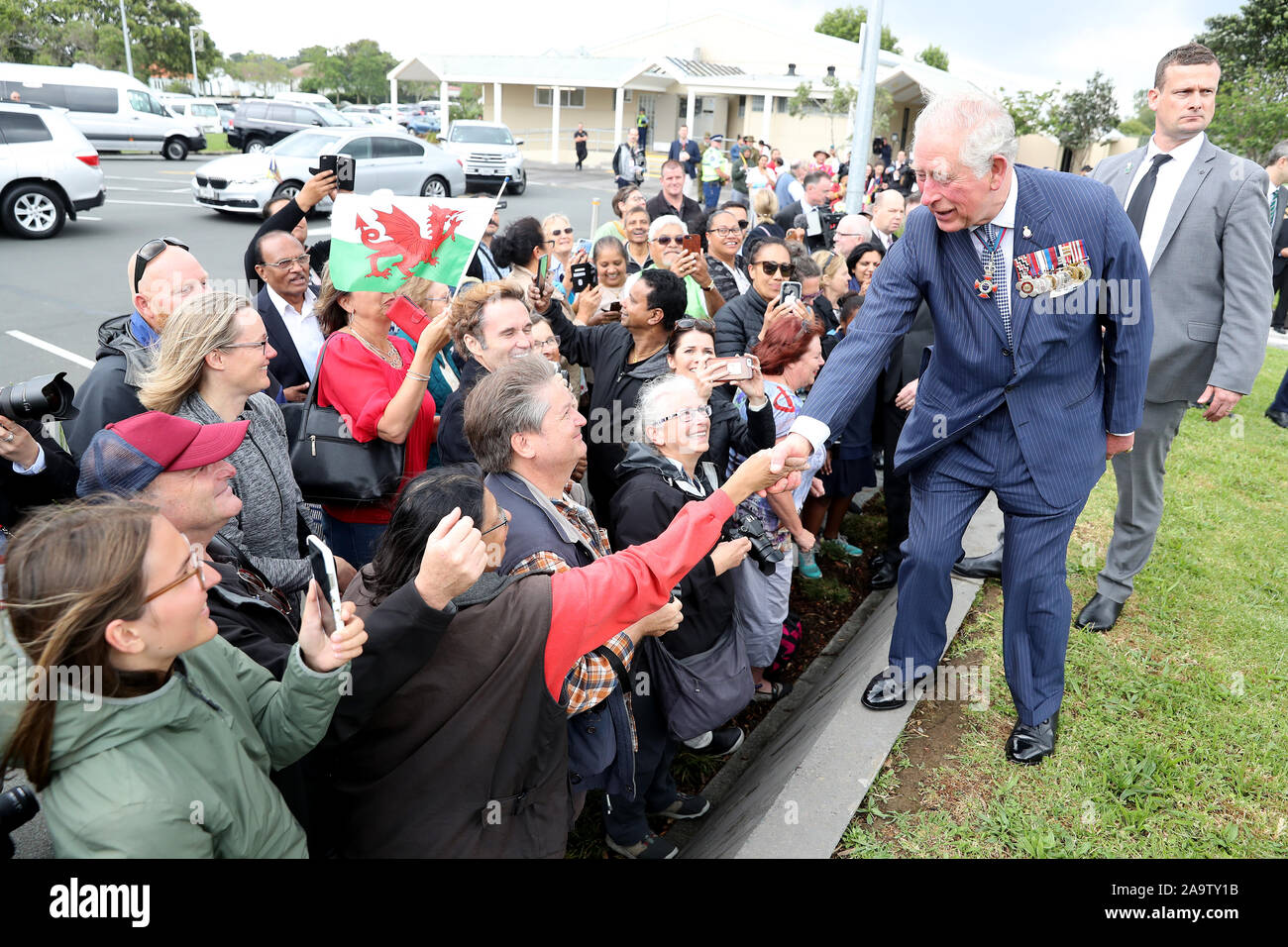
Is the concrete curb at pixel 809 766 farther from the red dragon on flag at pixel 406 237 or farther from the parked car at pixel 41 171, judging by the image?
the parked car at pixel 41 171

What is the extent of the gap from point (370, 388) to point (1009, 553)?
2.57m

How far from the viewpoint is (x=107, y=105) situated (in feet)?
76.4

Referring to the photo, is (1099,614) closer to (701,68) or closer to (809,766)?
(809,766)

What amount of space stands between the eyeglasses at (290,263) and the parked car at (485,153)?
18351 mm

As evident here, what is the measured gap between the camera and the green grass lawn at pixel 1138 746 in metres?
2.80

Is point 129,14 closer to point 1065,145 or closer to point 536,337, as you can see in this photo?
point 1065,145

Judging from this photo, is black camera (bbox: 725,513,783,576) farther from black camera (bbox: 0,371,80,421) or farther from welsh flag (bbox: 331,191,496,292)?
black camera (bbox: 0,371,80,421)

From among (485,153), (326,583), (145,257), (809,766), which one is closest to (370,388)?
(145,257)

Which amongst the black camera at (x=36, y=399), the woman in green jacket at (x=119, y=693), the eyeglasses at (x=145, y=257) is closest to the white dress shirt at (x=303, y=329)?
the eyeglasses at (x=145, y=257)

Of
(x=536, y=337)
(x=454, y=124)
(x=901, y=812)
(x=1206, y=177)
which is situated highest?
(x=454, y=124)
